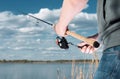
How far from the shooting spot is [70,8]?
2455 millimetres

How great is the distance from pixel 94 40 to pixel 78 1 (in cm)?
38

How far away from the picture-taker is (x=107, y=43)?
7.61ft

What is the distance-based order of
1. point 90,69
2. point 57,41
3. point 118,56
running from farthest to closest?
point 90,69 < point 57,41 < point 118,56

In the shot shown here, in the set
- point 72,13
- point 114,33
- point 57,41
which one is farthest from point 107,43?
point 57,41

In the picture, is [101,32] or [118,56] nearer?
[118,56]

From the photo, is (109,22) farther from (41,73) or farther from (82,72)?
(41,73)

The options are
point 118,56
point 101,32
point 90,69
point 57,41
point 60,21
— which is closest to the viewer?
point 118,56

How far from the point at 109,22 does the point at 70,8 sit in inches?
11.2

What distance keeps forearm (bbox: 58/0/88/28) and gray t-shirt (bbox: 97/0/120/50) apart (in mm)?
121

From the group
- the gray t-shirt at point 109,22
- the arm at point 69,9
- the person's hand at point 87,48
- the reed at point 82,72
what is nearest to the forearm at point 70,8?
the arm at point 69,9

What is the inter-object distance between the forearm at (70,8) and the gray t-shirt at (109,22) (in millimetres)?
121

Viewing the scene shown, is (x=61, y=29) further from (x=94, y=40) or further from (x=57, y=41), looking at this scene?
(x=57, y=41)

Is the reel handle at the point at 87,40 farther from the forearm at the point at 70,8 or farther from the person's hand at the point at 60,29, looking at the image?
the forearm at the point at 70,8

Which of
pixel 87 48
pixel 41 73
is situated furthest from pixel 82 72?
pixel 41 73
